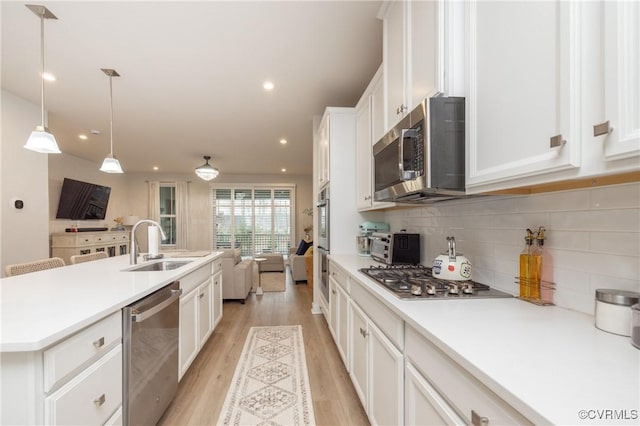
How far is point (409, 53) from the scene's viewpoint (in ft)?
5.08

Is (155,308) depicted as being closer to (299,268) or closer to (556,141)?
(556,141)

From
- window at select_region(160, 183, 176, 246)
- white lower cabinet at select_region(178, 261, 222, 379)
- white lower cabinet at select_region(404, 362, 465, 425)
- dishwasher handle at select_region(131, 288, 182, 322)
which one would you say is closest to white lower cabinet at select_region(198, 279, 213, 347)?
white lower cabinet at select_region(178, 261, 222, 379)

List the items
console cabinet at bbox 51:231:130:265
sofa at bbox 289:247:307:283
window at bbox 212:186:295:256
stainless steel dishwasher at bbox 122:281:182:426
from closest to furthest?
stainless steel dishwasher at bbox 122:281:182:426, console cabinet at bbox 51:231:130:265, sofa at bbox 289:247:307:283, window at bbox 212:186:295:256

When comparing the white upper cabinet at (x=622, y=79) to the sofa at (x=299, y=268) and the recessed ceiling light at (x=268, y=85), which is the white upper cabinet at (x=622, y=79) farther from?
the sofa at (x=299, y=268)

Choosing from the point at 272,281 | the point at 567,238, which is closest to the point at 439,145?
the point at 567,238

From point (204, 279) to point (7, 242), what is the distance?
2538 mm

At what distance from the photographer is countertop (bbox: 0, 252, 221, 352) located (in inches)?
36.0

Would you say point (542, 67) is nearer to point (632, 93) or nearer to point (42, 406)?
point (632, 93)

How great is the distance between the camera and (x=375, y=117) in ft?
→ 7.81

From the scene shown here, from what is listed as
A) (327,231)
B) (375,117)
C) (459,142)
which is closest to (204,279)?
(327,231)

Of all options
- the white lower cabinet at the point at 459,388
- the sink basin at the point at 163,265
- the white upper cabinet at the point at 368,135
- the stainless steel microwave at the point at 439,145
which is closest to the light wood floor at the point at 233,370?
the sink basin at the point at 163,265

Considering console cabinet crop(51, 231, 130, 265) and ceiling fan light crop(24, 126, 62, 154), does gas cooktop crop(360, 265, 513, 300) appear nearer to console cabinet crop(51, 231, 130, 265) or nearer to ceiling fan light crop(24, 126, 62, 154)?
ceiling fan light crop(24, 126, 62, 154)

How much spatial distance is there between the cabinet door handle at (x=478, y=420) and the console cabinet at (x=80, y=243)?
687 cm

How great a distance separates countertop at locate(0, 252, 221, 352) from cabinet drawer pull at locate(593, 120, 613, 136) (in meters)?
1.63
